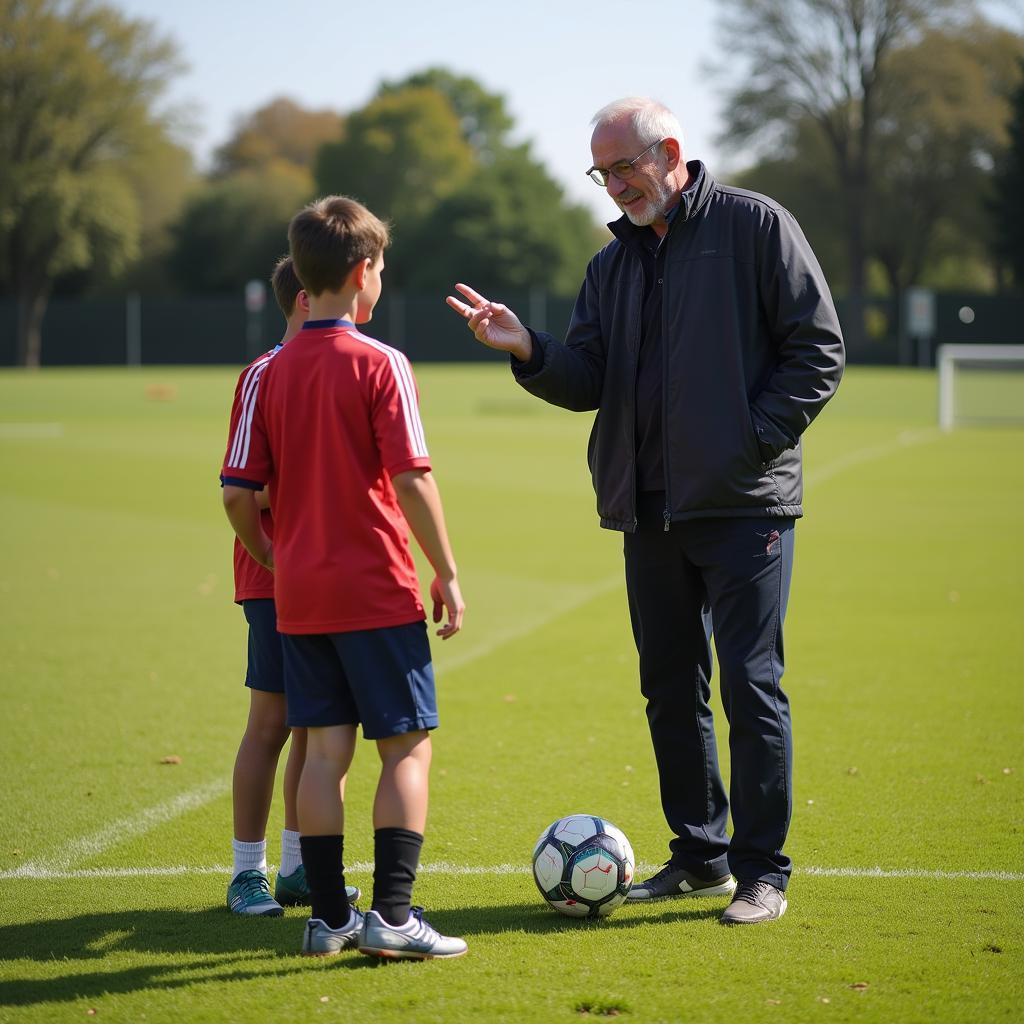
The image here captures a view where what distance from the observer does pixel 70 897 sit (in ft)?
14.2

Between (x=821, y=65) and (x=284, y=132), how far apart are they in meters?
44.3

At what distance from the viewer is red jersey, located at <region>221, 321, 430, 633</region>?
11.9 feet

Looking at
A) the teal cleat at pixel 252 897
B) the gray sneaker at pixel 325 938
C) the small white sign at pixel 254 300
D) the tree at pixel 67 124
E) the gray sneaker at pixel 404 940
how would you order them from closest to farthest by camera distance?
the gray sneaker at pixel 404 940, the gray sneaker at pixel 325 938, the teal cleat at pixel 252 897, the small white sign at pixel 254 300, the tree at pixel 67 124

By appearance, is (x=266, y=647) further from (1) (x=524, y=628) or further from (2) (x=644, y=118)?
(1) (x=524, y=628)

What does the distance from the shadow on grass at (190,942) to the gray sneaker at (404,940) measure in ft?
0.13

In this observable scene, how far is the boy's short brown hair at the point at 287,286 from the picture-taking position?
4.23 metres

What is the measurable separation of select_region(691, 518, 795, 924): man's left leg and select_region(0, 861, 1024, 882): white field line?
0.46m

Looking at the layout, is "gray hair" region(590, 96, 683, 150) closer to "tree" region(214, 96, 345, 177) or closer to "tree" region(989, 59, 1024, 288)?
"tree" region(989, 59, 1024, 288)

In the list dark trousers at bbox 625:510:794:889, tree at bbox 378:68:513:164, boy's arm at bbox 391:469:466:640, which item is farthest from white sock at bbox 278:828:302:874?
tree at bbox 378:68:513:164

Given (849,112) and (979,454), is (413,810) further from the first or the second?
(849,112)

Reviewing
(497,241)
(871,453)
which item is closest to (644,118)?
(871,453)

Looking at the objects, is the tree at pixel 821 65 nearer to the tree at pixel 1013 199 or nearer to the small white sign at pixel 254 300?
the tree at pixel 1013 199

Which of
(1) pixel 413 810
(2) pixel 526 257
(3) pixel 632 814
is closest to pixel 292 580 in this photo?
(1) pixel 413 810

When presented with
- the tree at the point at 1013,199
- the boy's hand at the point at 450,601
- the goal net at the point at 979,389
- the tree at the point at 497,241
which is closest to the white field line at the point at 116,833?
the boy's hand at the point at 450,601
